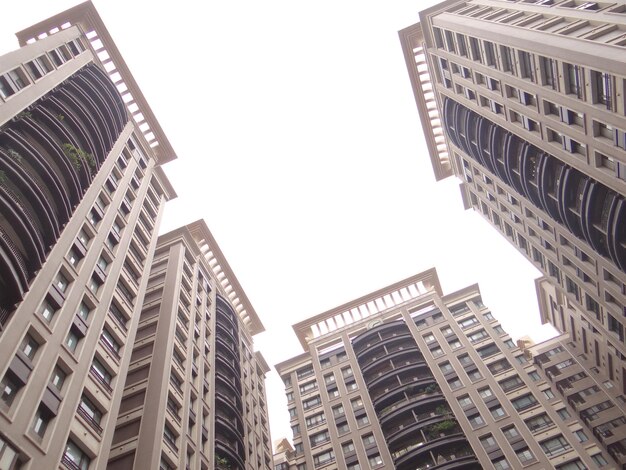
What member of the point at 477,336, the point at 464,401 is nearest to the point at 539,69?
the point at 464,401

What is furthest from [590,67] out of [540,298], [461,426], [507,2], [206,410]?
[540,298]

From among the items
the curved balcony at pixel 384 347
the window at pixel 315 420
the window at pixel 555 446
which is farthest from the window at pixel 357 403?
the window at pixel 555 446

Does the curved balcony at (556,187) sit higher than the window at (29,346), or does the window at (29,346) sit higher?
the window at (29,346)

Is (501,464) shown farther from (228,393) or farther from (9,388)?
(9,388)

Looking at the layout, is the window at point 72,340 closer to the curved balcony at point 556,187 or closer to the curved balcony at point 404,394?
the curved balcony at point 556,187

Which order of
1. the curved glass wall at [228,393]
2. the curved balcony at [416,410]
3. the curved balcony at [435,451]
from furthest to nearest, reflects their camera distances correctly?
the curved balcony at [416,410] → the curved balcony at [435,451] → the curved glass wall at [228,393]

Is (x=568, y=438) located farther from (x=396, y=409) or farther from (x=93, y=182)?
(x=93, y=182)

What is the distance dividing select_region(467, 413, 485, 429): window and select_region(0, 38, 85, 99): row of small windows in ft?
170

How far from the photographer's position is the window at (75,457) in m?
23.5

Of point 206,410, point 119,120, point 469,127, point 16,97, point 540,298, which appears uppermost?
point 16,97

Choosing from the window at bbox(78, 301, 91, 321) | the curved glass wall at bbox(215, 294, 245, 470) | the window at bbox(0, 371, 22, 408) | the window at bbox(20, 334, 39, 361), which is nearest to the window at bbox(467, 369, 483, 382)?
the curved glass wall at bbox(215, 294, 245, 470)

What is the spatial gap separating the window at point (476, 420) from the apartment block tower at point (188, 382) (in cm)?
2236

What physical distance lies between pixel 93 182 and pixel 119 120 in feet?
34.4

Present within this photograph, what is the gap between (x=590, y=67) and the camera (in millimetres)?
27938
